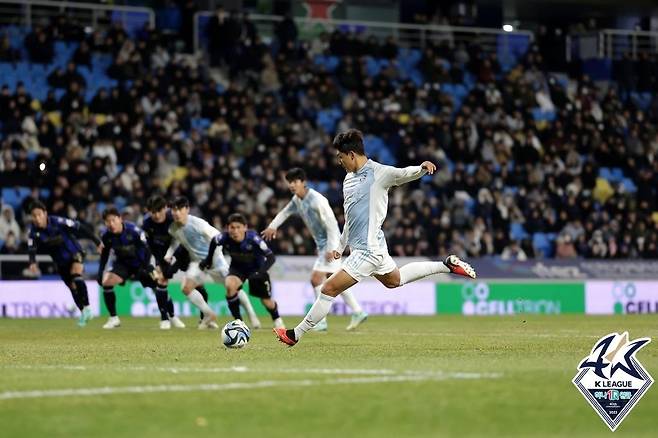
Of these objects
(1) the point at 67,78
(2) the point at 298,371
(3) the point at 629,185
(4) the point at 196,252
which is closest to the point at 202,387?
(2) the point at 298,371

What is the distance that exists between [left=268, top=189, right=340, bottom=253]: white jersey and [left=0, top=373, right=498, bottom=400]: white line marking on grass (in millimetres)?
10095

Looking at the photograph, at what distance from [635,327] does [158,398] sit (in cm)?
1424

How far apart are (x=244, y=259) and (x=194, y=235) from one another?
1.96m

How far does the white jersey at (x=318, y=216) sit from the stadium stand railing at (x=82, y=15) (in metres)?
16.9

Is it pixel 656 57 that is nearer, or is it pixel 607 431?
pixel 607 431


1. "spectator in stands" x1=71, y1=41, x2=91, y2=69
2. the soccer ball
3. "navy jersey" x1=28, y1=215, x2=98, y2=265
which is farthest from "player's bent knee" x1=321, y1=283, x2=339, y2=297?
"spectator in stands" x1=71, y1=41, x2=91, y2=69

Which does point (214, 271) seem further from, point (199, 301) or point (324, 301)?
point (324, 301)

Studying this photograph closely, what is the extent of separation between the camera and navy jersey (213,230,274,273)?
20734 millimetres

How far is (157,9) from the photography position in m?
39.4

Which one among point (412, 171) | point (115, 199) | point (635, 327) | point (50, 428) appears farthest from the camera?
point (115, 199)

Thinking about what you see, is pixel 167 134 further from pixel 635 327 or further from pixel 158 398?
pixel 158 398

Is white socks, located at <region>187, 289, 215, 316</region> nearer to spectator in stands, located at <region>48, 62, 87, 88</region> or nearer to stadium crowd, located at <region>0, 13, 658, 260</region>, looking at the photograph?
stadium crowd, located at <region>0, 13, 658, 260</region>

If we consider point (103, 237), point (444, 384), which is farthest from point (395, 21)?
point (444, 384)

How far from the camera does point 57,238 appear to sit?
23.4 meters
